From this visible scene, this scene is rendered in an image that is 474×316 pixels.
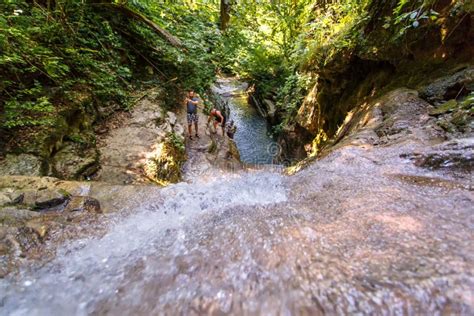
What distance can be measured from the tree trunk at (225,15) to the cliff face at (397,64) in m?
5.18

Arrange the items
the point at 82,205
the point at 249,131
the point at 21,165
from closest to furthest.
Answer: the point at 82,205 → the point at 21,165 → the point at 249,131

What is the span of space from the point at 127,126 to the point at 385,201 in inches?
279

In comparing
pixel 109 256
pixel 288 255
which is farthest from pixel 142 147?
pixel 288 255

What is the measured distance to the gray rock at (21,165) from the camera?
4.28 metres

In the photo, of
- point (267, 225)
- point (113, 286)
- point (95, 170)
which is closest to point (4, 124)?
point (95, 170)

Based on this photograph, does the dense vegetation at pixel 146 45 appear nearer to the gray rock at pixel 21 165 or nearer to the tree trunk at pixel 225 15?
the tree trunk at pixel 225 15

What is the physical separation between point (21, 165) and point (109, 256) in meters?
3.28

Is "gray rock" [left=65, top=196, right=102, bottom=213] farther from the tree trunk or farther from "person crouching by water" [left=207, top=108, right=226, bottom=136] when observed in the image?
the tree trunk

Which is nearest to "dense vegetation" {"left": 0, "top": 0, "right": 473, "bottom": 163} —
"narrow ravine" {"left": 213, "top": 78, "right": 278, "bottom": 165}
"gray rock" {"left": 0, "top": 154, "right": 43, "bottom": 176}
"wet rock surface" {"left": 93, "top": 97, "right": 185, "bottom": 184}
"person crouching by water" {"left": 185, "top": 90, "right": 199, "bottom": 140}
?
"gray rock" {"left": 0, "top": 154, "right": 43, "bottom": 176}

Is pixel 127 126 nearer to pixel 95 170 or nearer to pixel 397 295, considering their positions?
pixel 95 170

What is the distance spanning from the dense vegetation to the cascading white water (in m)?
3.11

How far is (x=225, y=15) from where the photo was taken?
507 inches

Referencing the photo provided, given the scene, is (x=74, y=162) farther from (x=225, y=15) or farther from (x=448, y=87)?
(x=225, y=15)

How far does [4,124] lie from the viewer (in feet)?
14.1
